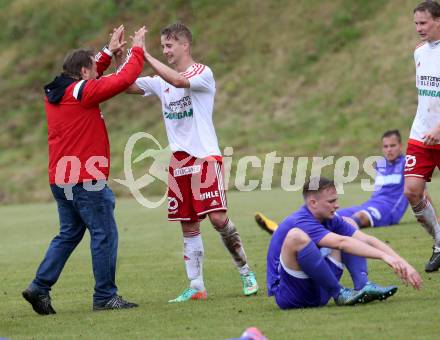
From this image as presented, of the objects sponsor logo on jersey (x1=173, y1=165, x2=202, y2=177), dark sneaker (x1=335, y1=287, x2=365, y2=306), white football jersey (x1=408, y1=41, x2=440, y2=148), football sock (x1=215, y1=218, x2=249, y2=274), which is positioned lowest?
dark sneaker (x1=335, y1=287, x2=365, y2=306)

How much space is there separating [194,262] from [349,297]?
206 cm

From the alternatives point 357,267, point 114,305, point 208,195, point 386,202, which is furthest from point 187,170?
point 386,202

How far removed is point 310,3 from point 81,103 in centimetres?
2705

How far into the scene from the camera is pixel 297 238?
Result: 25.6 ft

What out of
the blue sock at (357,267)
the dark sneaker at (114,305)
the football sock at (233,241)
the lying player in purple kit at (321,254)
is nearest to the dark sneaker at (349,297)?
the lying player in purple kit at (321,254)

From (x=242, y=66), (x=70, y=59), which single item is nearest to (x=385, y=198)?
(x=70, y=59)

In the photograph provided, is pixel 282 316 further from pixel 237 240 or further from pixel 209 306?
pixel 237 240

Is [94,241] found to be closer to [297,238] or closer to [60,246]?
[60,246]

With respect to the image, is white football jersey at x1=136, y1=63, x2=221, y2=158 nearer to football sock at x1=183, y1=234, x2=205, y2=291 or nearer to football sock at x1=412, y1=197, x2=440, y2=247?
football sock at x1=183, y1=234, x2=205, y2=291

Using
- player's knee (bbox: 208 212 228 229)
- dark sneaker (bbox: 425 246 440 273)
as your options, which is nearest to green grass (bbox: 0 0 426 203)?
dark sneaker (bbox: 425 246 440 273)

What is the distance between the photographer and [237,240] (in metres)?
9.58

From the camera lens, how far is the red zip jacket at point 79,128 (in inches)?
352

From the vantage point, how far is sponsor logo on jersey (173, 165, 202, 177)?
9.47 meters

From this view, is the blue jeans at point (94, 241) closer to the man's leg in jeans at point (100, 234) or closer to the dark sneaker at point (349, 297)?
the man's leg in jeans at point (100, 234)
